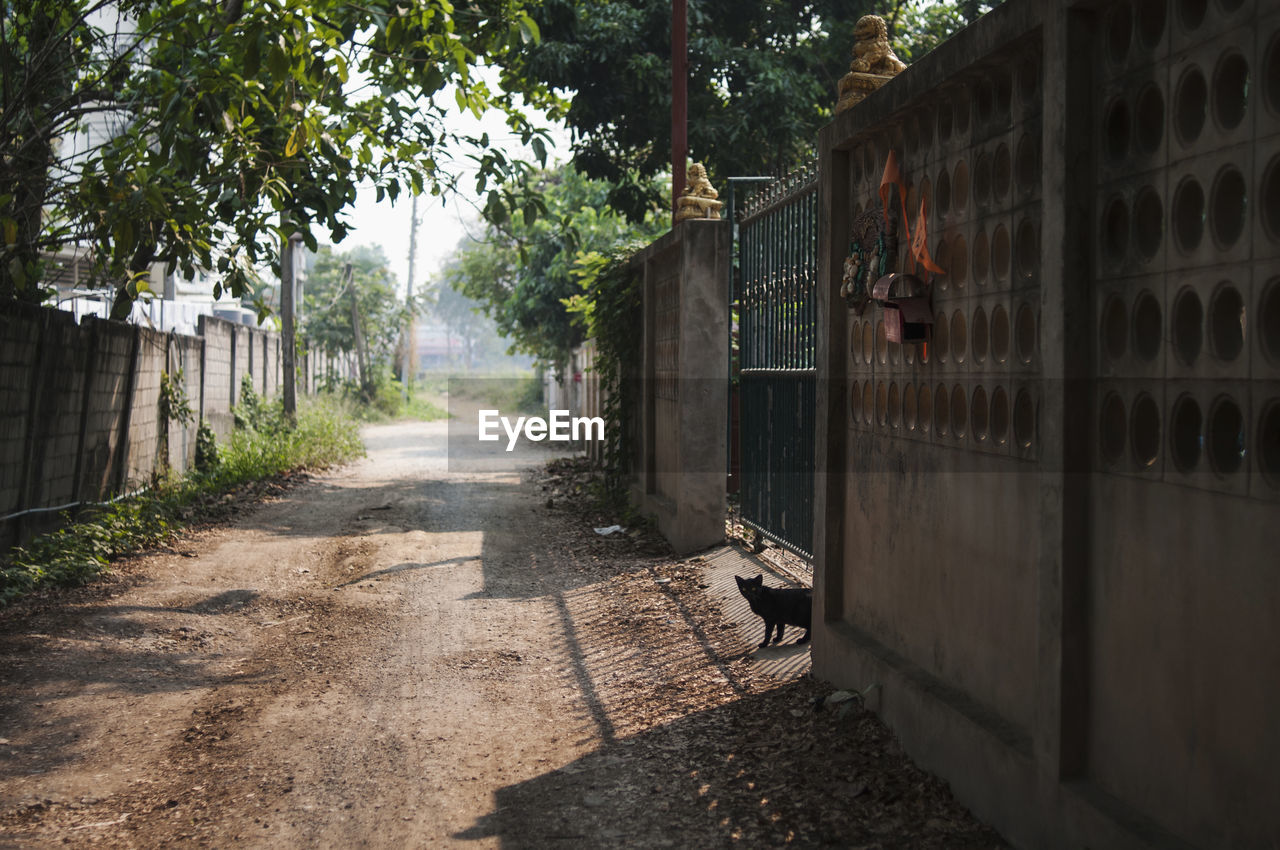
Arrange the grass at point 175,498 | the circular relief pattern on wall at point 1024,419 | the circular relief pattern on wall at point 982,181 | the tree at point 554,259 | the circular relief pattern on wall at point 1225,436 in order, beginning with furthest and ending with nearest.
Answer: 1. the tree at point 554,259
2. the grass at point 175,498
3. the circular relief pattern on wall at point 982,181
4. the circular relief pattern on wall at point 1024,419
5. the circular relief pattern on wall at point 1225,436

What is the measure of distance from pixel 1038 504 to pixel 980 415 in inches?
24.2

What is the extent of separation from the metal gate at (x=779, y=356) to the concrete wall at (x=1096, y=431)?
8.09 ft

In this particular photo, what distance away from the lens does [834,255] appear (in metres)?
5.71

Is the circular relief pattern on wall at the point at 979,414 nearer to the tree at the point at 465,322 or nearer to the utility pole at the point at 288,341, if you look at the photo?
the utility pole at the point at 288,341

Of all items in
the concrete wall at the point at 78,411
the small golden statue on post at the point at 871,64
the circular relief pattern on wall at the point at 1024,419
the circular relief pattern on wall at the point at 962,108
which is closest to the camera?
the circular relief pattern on wall at the point at 1024,419

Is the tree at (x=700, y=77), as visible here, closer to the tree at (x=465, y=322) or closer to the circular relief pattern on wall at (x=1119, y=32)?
the circular relief pattern on wall at (x=1119, y=32)

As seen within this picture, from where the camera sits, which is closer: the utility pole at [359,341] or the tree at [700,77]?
the tree at [700,77]

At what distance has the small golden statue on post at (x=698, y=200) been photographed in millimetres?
9648

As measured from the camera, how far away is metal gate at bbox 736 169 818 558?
7.37m

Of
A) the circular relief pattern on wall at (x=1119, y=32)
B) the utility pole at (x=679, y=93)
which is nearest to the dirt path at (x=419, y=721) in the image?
the circular relief pattern on wall at (x=1119, y=32)

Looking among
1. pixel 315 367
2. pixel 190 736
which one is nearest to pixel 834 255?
pixel 190 736

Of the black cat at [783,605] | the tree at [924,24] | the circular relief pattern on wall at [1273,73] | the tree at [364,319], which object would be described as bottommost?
the black cat at [783,605]

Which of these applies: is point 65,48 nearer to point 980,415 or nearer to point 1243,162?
point 980,415

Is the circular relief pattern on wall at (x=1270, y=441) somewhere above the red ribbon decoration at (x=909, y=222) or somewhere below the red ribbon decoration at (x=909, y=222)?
below
